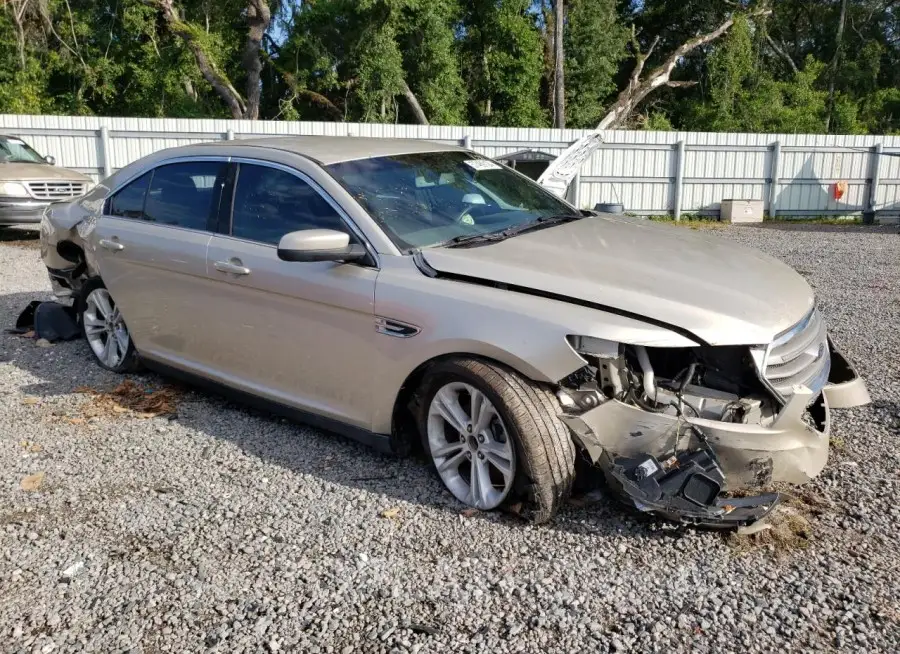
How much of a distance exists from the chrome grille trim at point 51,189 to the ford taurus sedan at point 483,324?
9095 mm

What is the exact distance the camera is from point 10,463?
14.3 feet

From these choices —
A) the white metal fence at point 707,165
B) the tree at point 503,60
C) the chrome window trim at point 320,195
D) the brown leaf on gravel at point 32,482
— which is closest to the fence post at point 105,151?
the white metal fence at point 707,165

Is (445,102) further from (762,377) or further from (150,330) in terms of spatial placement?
(762,377)

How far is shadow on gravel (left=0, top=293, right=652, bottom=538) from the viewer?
3.54 m

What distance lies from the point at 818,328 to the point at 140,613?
3.26 metres

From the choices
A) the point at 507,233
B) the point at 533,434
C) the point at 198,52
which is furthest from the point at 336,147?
the point at 198,52

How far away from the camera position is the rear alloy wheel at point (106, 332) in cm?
568

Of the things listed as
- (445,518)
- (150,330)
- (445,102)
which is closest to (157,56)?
(445,102)

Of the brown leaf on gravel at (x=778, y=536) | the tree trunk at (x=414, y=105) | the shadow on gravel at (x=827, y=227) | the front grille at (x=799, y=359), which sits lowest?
the brown leaf on gravel at (x=778, y=536)

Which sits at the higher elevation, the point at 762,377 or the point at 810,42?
the point at 810,42

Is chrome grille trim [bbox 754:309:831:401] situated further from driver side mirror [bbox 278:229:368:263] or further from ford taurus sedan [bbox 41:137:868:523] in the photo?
driver side mirror [bbox 278:229:368:263]

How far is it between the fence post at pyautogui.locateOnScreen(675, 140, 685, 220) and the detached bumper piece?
17.3 m

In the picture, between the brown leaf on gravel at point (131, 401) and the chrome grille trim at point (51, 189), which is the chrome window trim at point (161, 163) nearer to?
the brown leaf on gravel at point (131, 401)

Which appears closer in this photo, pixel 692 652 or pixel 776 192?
pixel 692 652
